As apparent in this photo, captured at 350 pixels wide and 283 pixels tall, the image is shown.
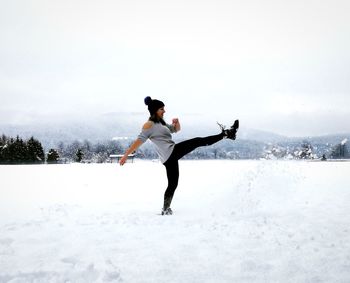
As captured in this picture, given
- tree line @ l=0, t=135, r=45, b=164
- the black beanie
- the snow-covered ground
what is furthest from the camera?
tree line @ l=0, t=135, r=45, b=164

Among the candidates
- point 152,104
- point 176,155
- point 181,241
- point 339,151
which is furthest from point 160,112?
point 339,151

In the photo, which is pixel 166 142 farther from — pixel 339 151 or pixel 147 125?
pixel 339 151

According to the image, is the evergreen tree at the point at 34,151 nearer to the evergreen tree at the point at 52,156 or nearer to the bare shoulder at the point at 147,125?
the evergreen tree at the point at 52,156

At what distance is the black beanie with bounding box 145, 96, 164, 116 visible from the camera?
22.7 feet

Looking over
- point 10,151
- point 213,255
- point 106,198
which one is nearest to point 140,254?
point 213,255

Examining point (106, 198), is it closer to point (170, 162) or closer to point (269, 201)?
point (170, 162)

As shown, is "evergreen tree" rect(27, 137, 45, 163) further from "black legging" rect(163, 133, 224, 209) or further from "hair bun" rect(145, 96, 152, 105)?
"black legging" rect(163, 133, 224, 209)

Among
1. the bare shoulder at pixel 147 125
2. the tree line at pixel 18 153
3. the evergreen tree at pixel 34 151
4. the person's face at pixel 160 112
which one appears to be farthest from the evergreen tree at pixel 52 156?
the bare shoulder at pixel 147 125

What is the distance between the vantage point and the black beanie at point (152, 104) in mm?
6911

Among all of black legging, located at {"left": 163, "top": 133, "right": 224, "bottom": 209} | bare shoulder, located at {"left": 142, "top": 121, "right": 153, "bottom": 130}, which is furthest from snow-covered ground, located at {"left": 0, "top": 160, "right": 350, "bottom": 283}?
bare shoulder, located at {"left": 142, "top": 121, "right": 153, "bottom": 130}

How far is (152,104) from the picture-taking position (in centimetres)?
691

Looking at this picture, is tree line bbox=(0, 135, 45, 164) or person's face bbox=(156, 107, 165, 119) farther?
tree line bbox=(0, 135, 45, 164)

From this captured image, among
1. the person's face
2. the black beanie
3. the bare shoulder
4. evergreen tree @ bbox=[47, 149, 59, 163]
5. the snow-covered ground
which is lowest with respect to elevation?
the snow-covered ground

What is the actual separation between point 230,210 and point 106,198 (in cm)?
384
